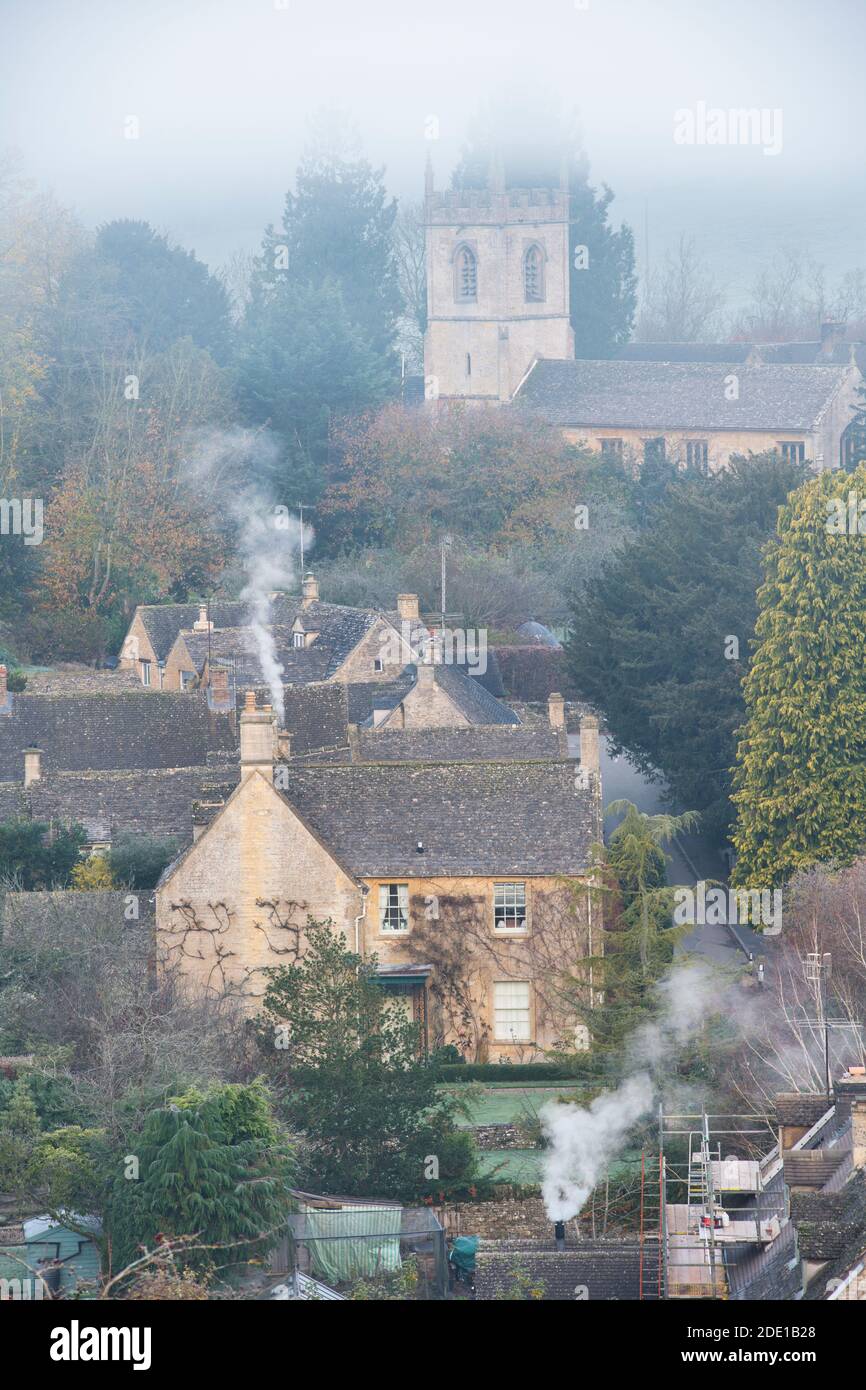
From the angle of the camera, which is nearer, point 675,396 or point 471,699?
point 471,699

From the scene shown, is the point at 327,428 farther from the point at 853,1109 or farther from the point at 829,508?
the point at 853,1109

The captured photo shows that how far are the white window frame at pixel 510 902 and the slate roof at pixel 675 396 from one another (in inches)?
1904

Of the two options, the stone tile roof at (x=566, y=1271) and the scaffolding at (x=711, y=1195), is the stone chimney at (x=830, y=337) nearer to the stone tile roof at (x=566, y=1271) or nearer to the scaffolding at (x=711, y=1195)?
the scaffolding at (x=711, y=1195)

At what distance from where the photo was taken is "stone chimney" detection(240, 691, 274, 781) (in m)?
35.5

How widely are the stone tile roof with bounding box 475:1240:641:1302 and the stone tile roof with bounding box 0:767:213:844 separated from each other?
1509cm

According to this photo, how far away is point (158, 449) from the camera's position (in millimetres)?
72125

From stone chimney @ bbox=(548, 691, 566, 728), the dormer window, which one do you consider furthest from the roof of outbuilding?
the dormer window

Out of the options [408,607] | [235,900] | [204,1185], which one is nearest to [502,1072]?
[235,900]

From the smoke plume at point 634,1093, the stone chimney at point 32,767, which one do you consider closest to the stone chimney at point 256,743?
the smoke plume at point 634,1093

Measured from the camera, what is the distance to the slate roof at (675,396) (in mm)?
86375

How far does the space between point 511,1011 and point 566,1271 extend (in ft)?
35.0

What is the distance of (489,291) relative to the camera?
92.9 meters

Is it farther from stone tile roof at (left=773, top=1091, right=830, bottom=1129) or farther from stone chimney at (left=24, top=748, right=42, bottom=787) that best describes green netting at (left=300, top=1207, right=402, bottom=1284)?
stone chimney at (left=24, top=748, right=42, bottom=787)

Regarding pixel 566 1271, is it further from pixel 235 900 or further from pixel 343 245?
pixel 343 245
